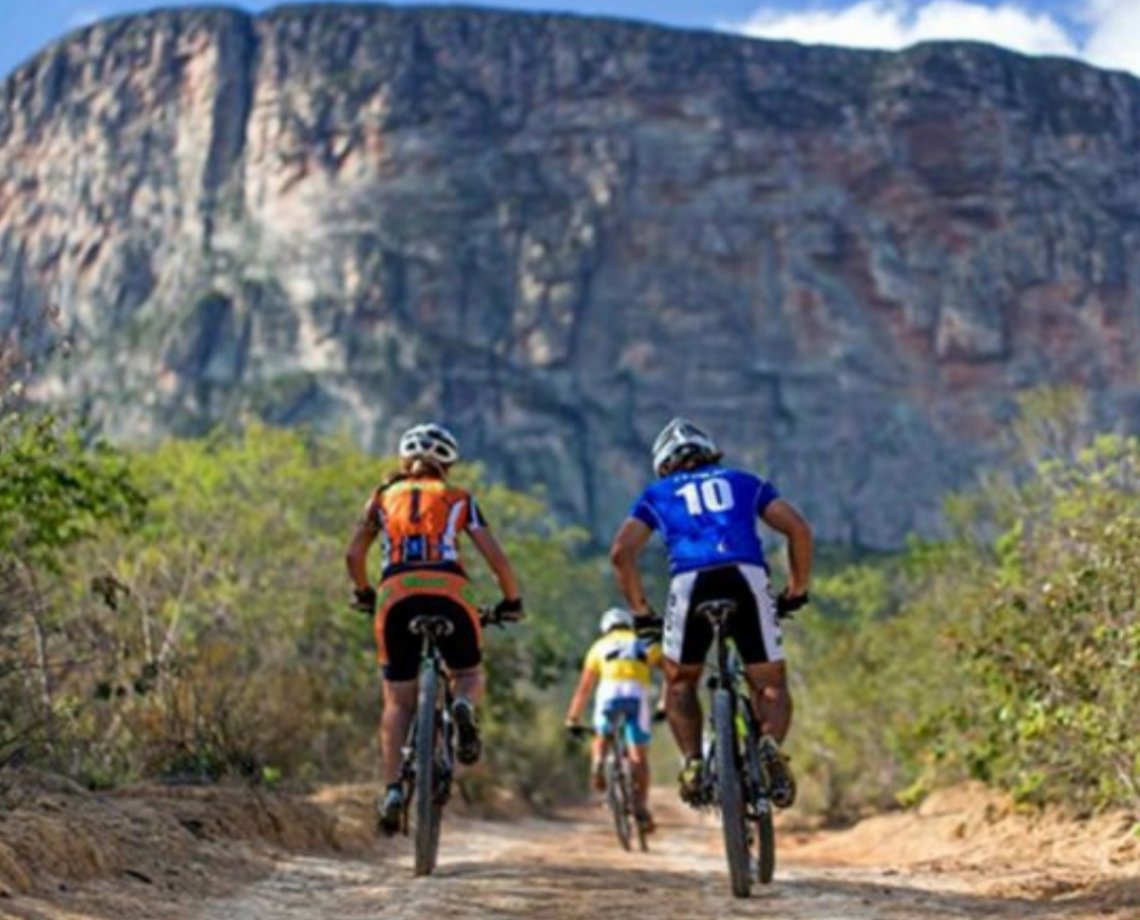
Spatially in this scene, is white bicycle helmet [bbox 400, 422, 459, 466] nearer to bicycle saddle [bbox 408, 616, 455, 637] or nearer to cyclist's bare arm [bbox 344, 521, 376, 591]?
cyclist's bare arm [bbox 344, 521, 376, 591]

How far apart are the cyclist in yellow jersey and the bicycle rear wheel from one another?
0.13 meters

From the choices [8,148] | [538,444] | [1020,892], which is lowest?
[1020,892]

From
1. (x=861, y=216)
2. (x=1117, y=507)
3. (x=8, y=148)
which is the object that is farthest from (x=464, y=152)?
(x=1117, y=507)

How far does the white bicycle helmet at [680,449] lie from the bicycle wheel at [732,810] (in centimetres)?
125

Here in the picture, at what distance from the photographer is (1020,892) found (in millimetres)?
7266

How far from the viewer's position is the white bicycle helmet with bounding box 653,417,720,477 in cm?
736

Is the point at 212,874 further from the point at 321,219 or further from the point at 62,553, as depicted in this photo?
the point at 321,219

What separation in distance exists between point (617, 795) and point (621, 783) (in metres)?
0.20

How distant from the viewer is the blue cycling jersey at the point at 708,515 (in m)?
7.00

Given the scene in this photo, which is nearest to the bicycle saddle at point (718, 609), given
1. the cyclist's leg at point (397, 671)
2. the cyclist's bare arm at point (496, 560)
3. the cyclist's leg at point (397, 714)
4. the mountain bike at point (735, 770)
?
the mountain bike at point (735, 770)

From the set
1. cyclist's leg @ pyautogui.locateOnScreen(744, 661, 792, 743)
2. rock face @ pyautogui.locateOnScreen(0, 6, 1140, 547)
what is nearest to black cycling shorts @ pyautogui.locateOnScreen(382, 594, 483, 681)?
cyclist's leg @ pyautogui.locateOnScreen(744, 661, 792, 743)

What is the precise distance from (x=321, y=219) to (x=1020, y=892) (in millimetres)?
112528

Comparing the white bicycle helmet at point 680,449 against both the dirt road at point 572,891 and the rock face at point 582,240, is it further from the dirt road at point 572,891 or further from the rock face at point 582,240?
the rock face at point 582,240

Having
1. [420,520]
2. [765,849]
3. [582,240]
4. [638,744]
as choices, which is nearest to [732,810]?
[765,849]
